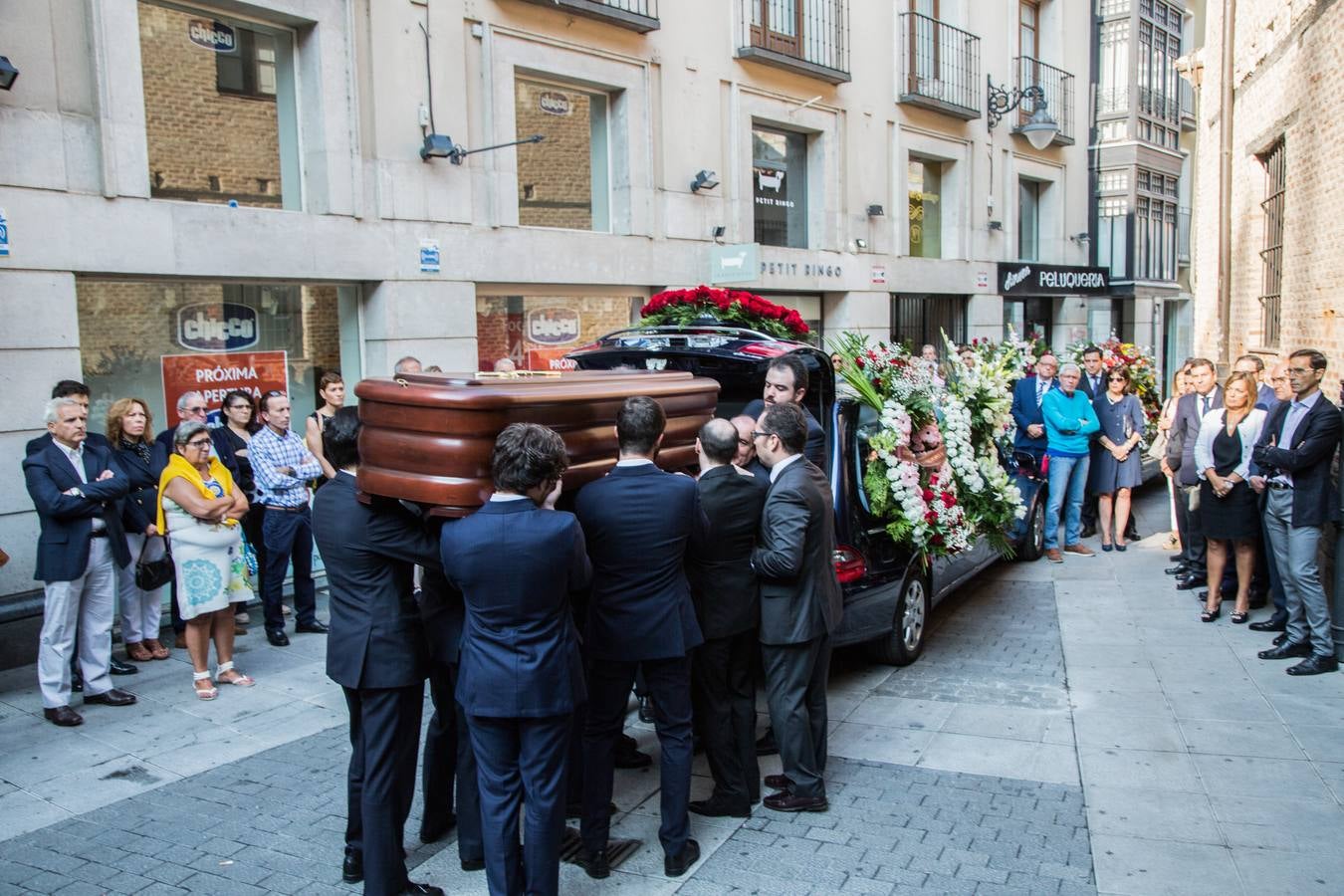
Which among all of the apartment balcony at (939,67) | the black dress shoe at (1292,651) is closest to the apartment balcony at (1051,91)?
the apartment balcony at (939,67)

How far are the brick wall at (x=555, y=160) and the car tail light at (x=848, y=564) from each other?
6.94m

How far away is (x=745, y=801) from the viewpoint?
514cm

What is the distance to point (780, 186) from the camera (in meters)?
16.0

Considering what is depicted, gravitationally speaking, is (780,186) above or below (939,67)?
below

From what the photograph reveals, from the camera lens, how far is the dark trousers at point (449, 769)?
470cm

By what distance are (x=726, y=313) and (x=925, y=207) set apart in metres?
12.7

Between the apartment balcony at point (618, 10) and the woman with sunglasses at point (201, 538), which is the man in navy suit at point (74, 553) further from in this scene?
the apartment balcony at point (618, 10)

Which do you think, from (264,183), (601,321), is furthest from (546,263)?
(264,183)

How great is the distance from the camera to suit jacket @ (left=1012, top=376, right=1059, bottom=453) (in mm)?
11359

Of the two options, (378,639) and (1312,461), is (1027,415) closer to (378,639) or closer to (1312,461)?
(1312,461)

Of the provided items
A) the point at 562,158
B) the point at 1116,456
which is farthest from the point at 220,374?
the point at 1116,456

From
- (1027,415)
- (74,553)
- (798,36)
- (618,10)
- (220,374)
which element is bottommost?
(74,553)

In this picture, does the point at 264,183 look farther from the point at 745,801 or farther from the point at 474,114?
the point at 745,801

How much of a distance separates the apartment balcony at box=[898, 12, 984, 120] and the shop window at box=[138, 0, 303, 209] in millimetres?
10913
